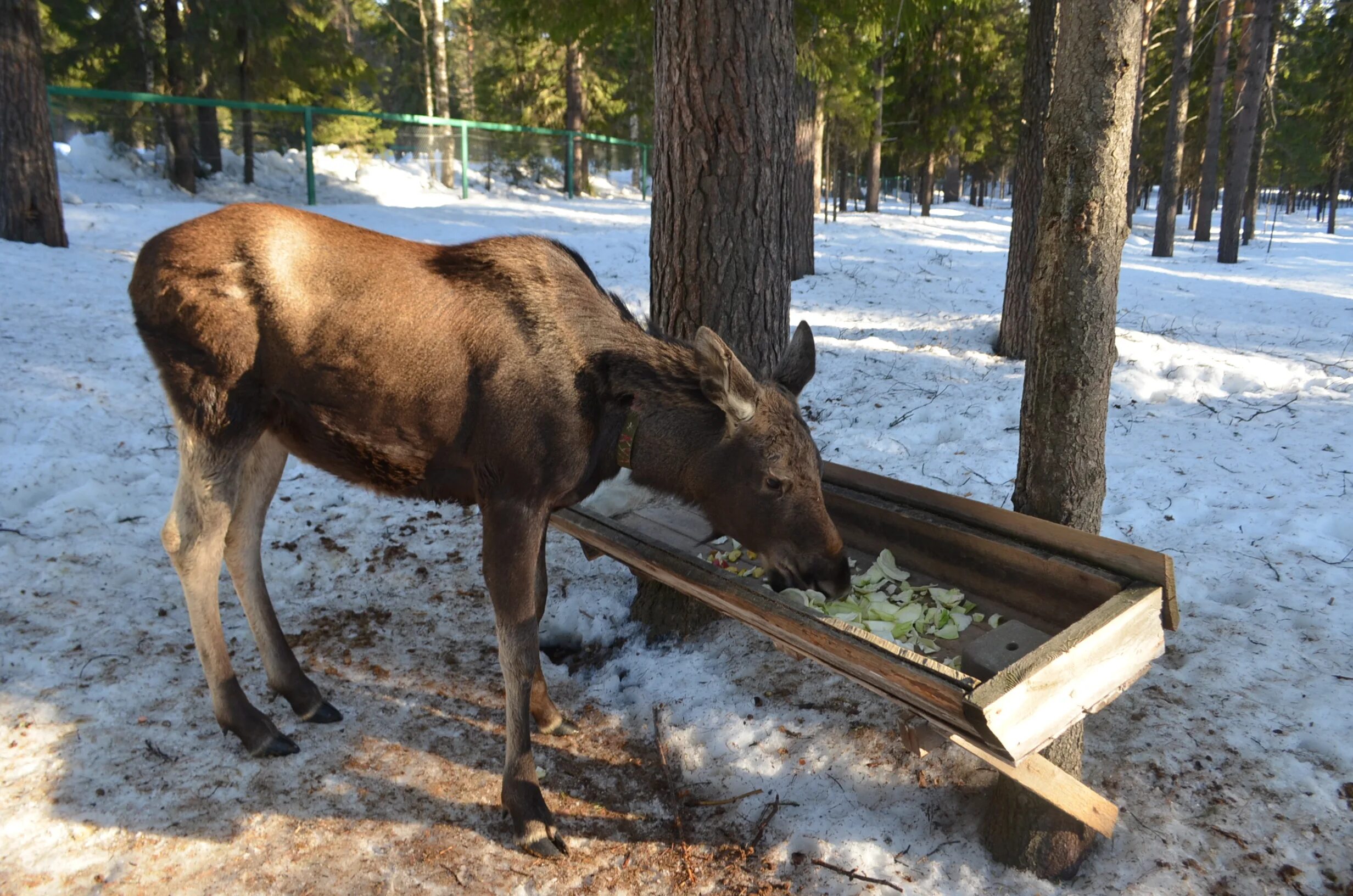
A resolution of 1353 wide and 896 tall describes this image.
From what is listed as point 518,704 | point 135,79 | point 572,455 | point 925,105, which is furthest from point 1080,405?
point 925,105

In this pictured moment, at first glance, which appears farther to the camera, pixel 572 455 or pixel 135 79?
pixel 135 79

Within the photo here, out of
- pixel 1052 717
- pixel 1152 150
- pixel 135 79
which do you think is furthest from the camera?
pixel 1152 150

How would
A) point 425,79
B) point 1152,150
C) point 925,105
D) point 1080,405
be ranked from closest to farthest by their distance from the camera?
point 1080,405 < point 925,105 < point 425,79 < point 1152,150

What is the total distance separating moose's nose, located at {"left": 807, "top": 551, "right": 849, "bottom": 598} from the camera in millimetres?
3252

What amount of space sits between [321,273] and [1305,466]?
20.4 ft

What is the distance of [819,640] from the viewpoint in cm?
290

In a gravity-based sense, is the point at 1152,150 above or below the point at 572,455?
above

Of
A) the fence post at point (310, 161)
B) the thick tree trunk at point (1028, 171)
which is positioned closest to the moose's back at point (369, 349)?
the thick tree trunk at point (1028, 171)

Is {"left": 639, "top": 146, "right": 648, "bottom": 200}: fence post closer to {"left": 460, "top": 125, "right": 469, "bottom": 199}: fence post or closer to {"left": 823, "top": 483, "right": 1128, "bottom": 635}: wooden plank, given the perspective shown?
{"left": 460, "top": 125, "right": 469, "bottom": 199}: fence post

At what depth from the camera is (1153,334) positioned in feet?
29.5

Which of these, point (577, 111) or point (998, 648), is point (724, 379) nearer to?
point (998, 648)

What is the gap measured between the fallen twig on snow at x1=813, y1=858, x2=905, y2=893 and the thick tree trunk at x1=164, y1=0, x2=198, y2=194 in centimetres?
1923

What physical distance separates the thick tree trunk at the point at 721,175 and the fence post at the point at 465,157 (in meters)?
19.3

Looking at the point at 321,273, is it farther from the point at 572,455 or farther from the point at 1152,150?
the point at 1152,150
